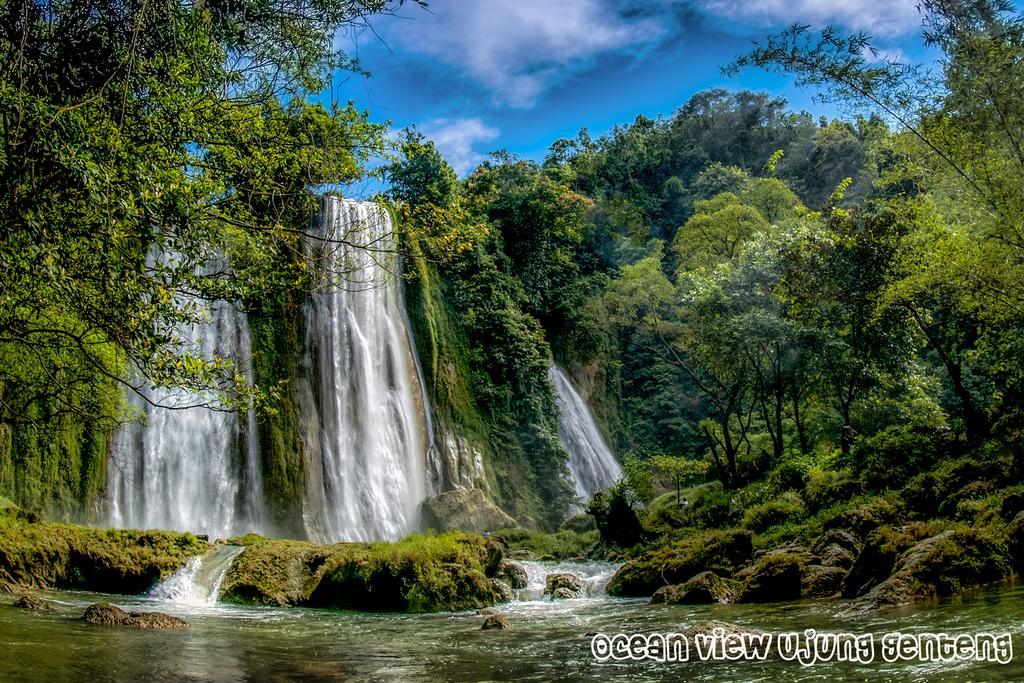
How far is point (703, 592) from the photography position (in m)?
10.8

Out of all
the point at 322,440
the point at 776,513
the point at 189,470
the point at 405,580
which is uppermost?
the point at 322,440

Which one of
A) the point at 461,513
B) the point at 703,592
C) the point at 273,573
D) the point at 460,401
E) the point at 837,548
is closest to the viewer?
the point at 703,592

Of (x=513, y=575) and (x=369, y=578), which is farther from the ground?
(x=369, y=578)

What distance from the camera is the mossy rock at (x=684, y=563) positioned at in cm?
1283

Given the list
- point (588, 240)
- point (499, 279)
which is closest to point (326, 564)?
point (499, 279)

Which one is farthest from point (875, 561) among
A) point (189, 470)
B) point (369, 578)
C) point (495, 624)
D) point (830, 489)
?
point (189, 470)

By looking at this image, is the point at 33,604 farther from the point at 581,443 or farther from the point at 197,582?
the point at 581,443

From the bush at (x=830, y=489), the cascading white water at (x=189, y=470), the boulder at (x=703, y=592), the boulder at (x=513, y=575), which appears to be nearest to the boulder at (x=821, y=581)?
the boulder at (x=703, y=592)

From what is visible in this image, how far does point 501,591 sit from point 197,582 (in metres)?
4.88

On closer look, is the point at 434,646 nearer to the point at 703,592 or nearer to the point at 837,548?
the point at 703,592

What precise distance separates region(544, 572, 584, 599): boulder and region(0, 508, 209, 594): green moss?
610 centimetres

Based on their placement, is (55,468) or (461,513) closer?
(55,468)

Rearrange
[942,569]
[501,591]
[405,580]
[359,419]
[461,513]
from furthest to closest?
[359,419]
[461,513]
[501,591]
[405,580]
[942,569]

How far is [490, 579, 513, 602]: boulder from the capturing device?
1262cm
